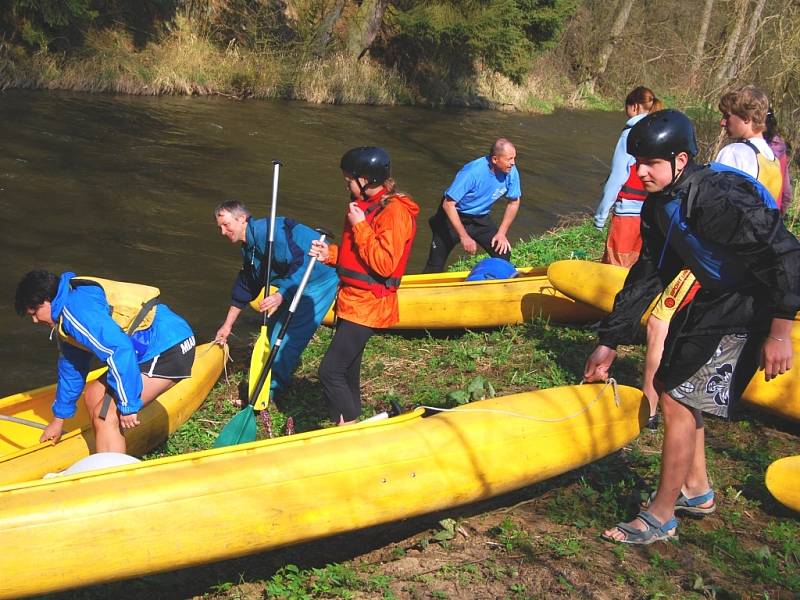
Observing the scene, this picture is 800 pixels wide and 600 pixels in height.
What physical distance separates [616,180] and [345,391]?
363cm

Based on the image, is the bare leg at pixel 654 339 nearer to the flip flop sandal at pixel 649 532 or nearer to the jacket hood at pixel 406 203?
the flip flop sandal at pixel 649 532

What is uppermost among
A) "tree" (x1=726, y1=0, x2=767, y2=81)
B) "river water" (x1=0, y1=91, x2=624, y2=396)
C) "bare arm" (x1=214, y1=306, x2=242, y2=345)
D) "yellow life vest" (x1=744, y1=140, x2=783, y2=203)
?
"tree" (x1=726, y1=0, x2=767, y2=81)

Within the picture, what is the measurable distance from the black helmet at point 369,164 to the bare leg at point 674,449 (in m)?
1.80

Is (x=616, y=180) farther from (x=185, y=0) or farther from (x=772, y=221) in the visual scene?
(x=185, y=0)

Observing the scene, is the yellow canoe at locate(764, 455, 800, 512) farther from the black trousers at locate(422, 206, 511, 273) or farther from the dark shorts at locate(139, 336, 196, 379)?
the black trousers at locate(422, 206, 511, 273)

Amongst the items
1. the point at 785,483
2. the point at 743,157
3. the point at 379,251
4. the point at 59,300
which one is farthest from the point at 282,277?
the point at 785,483

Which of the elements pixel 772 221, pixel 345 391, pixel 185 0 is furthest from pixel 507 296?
pixel 185 0

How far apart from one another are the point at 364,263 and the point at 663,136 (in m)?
1.70

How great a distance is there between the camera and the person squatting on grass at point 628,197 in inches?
255

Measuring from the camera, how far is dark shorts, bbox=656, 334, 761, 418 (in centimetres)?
338

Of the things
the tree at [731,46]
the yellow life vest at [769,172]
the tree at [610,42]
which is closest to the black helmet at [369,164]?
the yellow life vest at [769,172]

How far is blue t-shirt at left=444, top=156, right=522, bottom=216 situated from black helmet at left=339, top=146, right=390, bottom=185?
303cm

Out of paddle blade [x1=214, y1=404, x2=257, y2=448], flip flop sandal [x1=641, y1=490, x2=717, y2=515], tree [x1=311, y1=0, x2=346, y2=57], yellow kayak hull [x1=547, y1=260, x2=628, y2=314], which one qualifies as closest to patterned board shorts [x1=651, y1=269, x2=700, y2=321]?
flip flop sandal [x1=641, y1=490, x2=717, y2=515]

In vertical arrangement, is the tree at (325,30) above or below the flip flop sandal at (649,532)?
above
